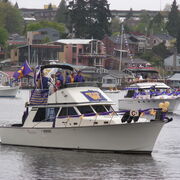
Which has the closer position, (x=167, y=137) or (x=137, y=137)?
(x=137, y=137)

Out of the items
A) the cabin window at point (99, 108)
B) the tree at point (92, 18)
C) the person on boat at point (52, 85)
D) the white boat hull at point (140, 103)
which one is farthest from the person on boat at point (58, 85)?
the tree at point (92, 18)

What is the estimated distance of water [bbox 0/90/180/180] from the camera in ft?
111

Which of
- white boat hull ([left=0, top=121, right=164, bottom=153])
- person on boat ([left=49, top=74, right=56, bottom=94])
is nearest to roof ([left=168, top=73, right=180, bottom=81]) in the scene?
person on boat ([left=49, top=74, right=56, bottom=94])

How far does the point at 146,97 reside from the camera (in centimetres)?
7206

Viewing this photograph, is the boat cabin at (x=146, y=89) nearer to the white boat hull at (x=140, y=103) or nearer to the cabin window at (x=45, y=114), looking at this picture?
the white boat hull at (x=140, y=103)

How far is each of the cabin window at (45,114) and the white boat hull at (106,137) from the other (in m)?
0.64

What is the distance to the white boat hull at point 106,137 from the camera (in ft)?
123

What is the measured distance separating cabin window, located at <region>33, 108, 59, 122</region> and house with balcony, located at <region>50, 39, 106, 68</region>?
470ft

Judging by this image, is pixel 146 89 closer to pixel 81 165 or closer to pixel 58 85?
pixel 58 85

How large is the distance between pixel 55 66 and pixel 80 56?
148 m

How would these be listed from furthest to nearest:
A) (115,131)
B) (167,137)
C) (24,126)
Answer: (167,137) < (24,126) < (115,131)

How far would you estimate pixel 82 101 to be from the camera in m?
38.5

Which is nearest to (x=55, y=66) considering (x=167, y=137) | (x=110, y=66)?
(x=167, y=137)

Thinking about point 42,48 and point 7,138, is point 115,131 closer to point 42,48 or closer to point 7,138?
point 7,138
